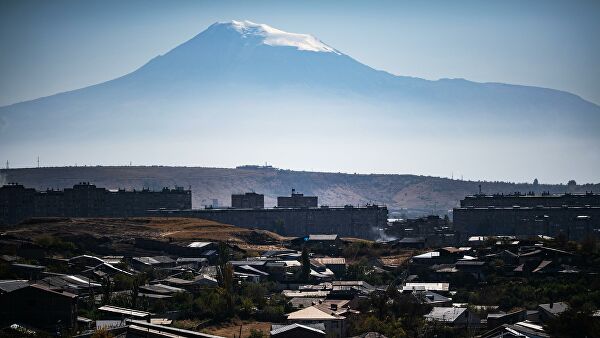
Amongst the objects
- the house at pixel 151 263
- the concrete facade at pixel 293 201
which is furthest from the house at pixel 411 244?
the concrete facade at pixel 293 201

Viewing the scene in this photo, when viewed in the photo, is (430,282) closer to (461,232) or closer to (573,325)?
(573,325)

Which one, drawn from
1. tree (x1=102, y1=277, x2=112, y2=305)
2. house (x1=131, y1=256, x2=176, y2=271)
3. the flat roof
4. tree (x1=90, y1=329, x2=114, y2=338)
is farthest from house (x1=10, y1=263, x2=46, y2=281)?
tree (x1=90, y1=329, x2=114, y2=338)

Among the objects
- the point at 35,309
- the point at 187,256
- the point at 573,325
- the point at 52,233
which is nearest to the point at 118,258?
the point at 187,256

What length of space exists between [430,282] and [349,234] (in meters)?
61.2

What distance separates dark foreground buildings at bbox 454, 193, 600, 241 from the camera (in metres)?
124

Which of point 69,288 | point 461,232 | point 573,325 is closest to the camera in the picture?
point 573,325

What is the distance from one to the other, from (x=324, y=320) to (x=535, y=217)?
72992 mm

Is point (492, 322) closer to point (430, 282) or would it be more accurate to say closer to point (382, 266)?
point (430, 282)

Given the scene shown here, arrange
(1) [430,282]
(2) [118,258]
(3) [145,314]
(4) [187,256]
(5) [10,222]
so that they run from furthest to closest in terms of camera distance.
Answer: (5) [10,222]
(4) [187,256]
(2) [118,258]
(1) [430,282]
(3) [145,314]

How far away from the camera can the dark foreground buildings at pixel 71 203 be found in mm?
141375

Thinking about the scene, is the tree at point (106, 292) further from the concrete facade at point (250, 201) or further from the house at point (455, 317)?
the concrete facade at point (250, 201)

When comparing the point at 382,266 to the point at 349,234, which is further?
the point at 349,234

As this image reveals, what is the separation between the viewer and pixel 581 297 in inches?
2547

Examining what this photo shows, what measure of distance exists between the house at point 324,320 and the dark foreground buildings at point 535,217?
203 feet
